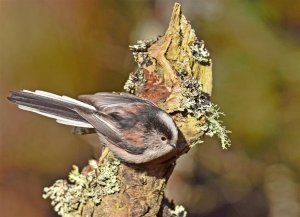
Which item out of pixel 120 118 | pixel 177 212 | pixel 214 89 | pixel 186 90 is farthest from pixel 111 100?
pixel 214 89

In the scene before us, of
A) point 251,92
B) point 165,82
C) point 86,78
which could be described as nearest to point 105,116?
point 165,82

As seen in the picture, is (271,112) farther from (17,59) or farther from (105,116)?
(105,116)

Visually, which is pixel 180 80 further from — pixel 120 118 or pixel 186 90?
pixel 120 118

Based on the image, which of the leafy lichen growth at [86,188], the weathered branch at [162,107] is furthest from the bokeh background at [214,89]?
the weathered branch at [162,107]

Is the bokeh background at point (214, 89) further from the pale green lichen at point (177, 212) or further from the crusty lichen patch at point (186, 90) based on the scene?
the crusty lichen patch at point (186, 90)

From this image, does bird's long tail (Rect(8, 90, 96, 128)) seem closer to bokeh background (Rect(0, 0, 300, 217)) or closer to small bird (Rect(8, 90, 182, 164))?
small bird (Rect(8, 90, 182, 164))

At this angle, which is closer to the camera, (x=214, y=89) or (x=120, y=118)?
(x=120, y=118)
